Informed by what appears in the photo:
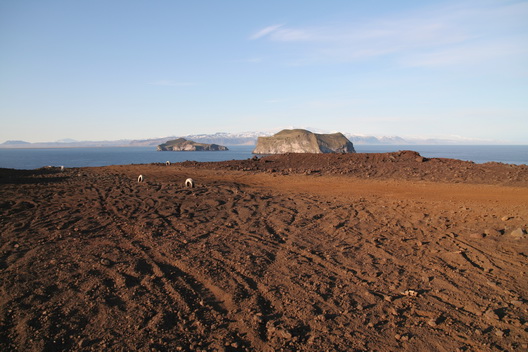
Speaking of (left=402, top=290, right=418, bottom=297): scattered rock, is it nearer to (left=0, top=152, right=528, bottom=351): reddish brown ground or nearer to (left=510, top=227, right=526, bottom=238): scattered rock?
(left=0, top=152, right=528, bottom=351): reddish brown ground

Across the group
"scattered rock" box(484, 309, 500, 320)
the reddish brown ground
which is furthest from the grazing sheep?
"scattered rock" box(484, 309, 500, 320)

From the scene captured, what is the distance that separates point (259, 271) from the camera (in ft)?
19.8

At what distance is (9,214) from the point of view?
28.8ft

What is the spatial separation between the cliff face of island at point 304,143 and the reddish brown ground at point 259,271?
7148cm

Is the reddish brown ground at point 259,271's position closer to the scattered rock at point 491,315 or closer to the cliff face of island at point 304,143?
the scattered rock at point 491,315

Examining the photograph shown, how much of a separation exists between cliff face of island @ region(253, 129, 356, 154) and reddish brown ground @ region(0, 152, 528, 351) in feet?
235

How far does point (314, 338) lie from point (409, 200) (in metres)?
8.92

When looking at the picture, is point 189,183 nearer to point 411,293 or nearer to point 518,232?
point 411,293

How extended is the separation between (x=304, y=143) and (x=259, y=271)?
80929 millimetres

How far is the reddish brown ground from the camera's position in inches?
164

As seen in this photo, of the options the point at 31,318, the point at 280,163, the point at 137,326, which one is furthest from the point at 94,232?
the point at 280,163

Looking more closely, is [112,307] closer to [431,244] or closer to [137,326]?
[137,326]

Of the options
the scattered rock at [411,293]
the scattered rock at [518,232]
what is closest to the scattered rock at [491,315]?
the scattered rock at [411,293]

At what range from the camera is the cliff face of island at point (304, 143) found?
8431 centimetres
